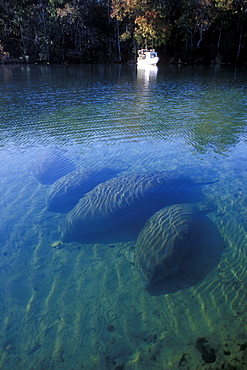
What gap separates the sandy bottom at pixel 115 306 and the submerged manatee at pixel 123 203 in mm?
364

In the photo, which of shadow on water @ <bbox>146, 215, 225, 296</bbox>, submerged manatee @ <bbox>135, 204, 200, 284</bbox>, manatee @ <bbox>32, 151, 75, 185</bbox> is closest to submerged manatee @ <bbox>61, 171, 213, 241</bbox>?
submerged manatee @ <bbox>135, 204, 200, 284</bbox>

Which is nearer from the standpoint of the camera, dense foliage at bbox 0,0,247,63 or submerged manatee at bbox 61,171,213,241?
submerged manatee at bbox 61,171,213,241

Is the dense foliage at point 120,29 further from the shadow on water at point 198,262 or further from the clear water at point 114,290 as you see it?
the shadow on water at point 198,262

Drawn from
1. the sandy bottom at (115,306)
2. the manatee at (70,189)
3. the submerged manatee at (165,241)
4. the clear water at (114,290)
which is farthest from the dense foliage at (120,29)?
the sandy bottom at (115,306)

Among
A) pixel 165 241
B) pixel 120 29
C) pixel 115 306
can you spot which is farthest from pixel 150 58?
pixel 115 306

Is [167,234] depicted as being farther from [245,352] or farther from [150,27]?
[150,27]

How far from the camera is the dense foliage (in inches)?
1870

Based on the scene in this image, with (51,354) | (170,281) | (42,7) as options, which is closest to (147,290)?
(170,281)

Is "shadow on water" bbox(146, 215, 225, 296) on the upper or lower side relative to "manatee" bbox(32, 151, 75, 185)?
lower

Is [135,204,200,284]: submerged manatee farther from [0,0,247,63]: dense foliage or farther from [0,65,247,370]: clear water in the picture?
[0,0,247,63]: dense foliage

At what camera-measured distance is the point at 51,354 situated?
111 inches

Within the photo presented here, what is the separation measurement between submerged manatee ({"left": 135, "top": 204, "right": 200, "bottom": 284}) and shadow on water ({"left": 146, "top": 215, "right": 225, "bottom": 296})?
11 cm

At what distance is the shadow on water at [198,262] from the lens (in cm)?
361

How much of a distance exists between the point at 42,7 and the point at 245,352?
66.4 meters
